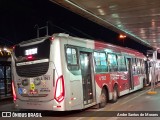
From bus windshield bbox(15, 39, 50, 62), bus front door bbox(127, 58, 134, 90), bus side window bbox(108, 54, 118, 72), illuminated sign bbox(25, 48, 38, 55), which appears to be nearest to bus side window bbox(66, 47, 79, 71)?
bus windshield bbox(15, 39, 50, 62)

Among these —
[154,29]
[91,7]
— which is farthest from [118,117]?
[154,29]

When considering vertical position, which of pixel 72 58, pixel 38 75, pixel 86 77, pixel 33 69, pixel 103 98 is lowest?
pixel 103 98

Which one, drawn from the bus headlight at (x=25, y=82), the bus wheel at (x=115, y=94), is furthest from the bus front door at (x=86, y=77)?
the bus wheel at (x=115, y=94)

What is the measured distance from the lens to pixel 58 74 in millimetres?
10461

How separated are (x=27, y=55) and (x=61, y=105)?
96.8 inches

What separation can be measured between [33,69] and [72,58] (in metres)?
1.51

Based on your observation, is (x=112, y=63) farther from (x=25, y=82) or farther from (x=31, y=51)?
(x=25, y=82)

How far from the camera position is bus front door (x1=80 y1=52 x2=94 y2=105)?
11.9 m

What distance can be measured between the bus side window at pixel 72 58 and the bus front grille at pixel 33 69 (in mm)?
806

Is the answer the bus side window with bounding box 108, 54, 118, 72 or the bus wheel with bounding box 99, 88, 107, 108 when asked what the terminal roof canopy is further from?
the bus wheel with bounding box 99, 88, 107, 108

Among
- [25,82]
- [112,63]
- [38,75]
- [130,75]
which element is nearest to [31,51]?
[38,75]

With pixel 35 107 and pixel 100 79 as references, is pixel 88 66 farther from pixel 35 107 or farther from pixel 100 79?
pixel 35 107

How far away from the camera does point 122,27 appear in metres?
20.5

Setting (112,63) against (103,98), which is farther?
(112,63)
